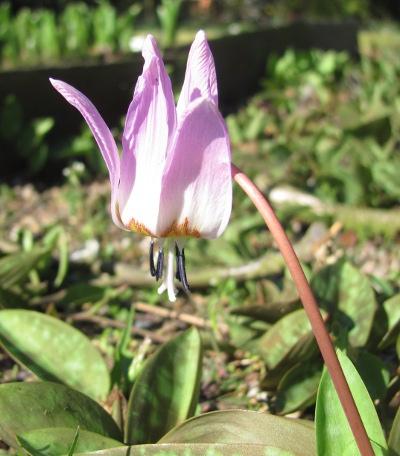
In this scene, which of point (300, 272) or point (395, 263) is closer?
point (300, 272)

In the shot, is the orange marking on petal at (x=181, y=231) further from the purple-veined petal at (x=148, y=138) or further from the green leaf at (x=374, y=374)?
the green leaf at (x=374, y=374)

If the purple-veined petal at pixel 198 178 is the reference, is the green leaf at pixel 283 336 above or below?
below

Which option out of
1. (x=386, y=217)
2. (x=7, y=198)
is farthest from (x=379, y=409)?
(x=7, y=198)

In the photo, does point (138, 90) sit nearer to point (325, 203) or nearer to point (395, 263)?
point (395, 263)

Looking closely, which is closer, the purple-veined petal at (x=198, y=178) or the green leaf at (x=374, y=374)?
the purple-veined petal at (x=198, y=178)

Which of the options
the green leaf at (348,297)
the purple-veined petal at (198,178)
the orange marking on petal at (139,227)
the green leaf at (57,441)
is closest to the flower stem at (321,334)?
the purple-veined petal at (198,178)

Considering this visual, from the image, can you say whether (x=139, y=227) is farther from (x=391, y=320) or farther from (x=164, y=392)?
(x=391, y=320)
